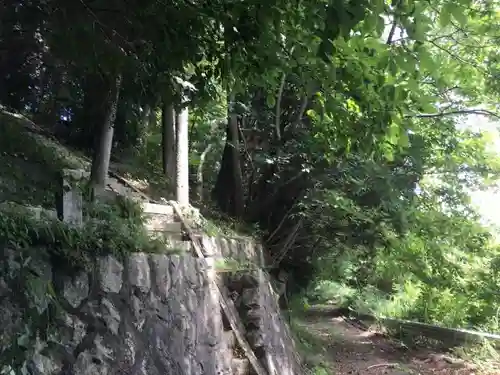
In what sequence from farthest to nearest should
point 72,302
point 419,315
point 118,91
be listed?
point 419,315 → point 118,91 → point 72,302

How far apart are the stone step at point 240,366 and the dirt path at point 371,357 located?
275 centimetres

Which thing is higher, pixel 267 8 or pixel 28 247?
pixel 267 8

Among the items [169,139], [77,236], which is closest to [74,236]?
[77,236]

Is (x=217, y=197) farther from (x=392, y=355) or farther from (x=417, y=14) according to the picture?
(x=417, y=14)

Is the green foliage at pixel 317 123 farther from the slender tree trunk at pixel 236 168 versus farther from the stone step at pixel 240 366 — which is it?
the stone step at pixel 240 366

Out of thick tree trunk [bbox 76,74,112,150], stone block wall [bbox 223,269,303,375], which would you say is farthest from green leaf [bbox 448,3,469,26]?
stone block wall [bbox 223,269,303,375]

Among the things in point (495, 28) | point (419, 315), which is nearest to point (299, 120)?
point (495, 28)

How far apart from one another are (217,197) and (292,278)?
8.91 feet

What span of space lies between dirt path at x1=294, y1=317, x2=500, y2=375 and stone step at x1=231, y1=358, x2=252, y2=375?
2.75 metres

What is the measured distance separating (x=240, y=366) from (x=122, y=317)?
2.12 meters

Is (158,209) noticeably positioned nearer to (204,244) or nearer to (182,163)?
(204,244)

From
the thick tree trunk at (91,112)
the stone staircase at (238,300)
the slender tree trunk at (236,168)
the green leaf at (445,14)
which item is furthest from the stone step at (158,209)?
the green leaf at (445,14)

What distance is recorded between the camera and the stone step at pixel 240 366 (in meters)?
5.39

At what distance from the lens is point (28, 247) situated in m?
3.17
